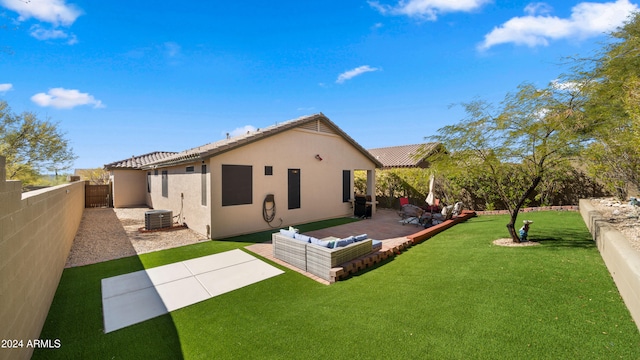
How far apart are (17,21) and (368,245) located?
9696 millimetres

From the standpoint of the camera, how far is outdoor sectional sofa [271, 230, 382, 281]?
6.30 meters

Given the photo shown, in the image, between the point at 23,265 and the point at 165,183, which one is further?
the point at 165,183

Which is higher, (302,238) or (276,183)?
(276,183)

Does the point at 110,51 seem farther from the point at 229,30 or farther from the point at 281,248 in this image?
the point at 281,248

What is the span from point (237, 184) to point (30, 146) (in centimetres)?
1724

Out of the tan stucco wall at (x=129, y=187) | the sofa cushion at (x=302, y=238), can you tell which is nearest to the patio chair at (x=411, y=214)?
the sofa cushion at (x=302, y=238)

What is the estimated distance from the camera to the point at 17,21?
555 cm

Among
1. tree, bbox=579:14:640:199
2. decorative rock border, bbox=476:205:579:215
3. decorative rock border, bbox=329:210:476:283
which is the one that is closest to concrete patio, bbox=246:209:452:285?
decorative rock border, bbox=329:210:476:283

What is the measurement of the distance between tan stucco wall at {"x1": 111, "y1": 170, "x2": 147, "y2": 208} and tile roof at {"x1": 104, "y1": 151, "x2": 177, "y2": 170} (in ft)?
1.76

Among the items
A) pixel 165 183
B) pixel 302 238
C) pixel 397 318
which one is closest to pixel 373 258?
pixel 302 238

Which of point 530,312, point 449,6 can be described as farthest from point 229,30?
point 530,312

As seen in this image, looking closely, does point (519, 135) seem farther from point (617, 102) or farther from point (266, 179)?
point (266, 179)

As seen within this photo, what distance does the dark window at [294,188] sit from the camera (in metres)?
12.6

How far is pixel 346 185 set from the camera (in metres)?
15.7
